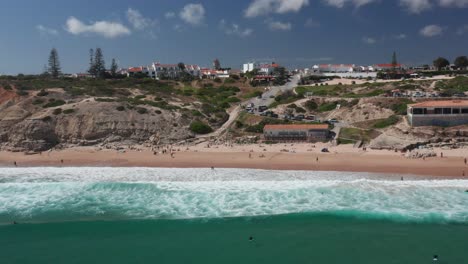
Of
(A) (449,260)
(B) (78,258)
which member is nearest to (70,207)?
(B) (78,258)

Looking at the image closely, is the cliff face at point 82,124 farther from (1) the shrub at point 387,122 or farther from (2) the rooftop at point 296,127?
(1) the shrub at point 387,122

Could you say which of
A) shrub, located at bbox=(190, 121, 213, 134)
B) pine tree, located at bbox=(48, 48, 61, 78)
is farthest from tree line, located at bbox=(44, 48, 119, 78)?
shrub, located at bbox=(190, 121, 213, 134)

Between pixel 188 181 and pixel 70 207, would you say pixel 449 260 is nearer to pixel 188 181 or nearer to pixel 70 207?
pixel 188 181

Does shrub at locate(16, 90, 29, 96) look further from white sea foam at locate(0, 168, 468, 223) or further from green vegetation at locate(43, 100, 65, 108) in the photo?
white sea foam at locate(0, 168, 468, 223)

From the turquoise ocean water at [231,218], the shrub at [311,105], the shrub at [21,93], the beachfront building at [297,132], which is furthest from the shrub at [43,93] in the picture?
the shrub at [311,105]

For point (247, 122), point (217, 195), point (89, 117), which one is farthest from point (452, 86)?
point (89, 117)

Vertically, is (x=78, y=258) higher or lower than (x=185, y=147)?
lower
